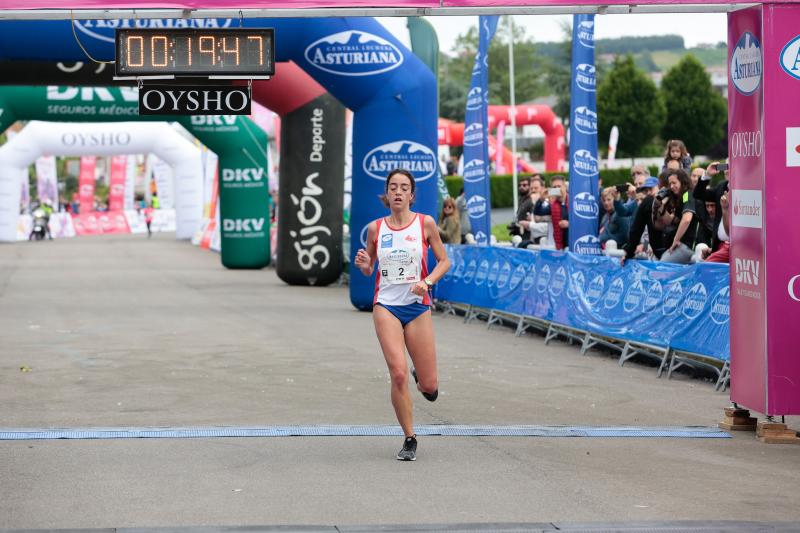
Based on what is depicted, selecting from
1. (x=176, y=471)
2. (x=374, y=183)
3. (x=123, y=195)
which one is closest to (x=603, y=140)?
(x=123, y=195)

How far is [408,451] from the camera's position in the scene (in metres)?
7.98

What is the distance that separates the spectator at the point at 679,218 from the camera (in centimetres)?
1370

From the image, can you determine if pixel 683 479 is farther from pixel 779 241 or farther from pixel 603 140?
pixel 603 140

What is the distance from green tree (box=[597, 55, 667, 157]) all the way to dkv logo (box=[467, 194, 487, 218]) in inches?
2448

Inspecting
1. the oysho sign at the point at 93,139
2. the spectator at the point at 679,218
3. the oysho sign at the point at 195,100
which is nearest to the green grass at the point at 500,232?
the oysho sign at the point at 93,139

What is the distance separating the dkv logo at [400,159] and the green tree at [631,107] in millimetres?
64401

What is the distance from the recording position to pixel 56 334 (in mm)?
16234

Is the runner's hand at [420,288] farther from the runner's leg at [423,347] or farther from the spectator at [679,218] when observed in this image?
the spectator at [679,218]

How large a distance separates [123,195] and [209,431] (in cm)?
6248

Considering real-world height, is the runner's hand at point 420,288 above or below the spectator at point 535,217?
below

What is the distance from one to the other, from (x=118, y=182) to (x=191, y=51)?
61.8 metres

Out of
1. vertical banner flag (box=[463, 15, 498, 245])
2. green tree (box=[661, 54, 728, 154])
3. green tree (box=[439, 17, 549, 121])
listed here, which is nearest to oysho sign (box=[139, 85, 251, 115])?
vertical banner flag (box=[463, 15, 498, 245])

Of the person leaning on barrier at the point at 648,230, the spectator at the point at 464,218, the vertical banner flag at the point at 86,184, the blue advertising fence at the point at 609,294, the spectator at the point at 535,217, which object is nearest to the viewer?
the blue advertising fence at the point at 609,294

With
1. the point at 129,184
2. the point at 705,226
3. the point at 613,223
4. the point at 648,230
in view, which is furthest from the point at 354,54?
the point at 129,184
